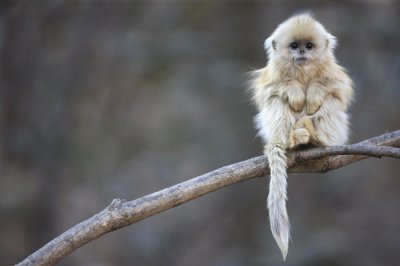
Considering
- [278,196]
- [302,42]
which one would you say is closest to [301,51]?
[302,42]

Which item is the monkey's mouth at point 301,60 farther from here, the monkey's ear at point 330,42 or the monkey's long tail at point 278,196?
the monkey's long tail at point 278,196

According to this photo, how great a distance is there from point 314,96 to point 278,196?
27.8 inches

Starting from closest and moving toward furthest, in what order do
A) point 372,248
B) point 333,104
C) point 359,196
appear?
point 333,104 → point 372,248 → point 359,196

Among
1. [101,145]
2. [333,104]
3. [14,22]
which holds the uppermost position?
[14,22]

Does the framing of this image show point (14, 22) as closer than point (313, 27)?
No

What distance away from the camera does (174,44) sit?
41.2ft

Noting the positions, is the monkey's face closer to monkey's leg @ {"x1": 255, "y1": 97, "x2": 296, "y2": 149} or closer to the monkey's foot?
monkey's leg @ {"x1": 255, "y1": 97, "x2": 296, "y2": 149}

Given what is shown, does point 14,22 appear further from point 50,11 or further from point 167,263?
point 167,263

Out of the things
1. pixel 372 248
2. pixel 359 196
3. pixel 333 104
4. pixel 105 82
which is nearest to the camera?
pixel 333 104

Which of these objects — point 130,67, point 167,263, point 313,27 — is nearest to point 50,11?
point 130,67

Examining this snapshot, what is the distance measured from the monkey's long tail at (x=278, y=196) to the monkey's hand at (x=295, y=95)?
30 centimetres

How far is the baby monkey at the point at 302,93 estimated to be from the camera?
5.09m

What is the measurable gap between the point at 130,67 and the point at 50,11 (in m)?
1.48

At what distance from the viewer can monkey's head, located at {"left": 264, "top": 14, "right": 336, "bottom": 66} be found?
5242 millimetres
